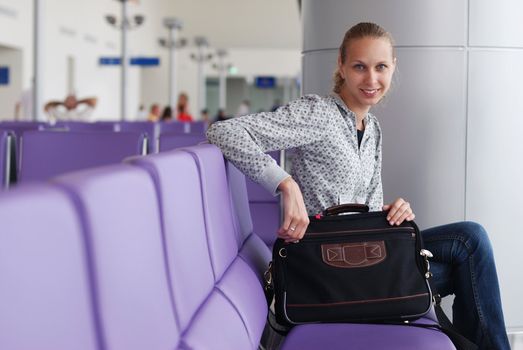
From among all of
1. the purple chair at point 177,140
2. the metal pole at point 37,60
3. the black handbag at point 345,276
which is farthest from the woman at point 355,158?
the metal pole at point 37,60

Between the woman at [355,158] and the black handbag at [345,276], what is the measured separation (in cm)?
12

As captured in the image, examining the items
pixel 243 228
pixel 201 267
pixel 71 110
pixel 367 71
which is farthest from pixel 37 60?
pixel 201 267

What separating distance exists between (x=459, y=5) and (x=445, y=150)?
65 centimetres

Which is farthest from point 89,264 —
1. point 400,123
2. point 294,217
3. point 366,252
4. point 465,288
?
point 400,123

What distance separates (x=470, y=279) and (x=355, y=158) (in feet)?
1.80

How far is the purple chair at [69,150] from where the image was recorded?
3525 millimetres

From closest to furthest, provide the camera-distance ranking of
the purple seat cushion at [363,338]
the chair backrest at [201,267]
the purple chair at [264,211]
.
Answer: the chair backrest at [201,267] < the purple seat cushion at [363,338] < the purple chair at [264,211]

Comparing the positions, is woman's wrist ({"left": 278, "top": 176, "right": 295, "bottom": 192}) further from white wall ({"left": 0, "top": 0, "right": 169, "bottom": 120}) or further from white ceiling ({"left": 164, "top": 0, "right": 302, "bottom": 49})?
white ceiling ({"left": 164, "top": 0, "right": 302, "bottom": 49})

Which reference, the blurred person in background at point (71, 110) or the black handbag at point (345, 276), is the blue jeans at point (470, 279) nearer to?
the black handbag at point (345, 276)

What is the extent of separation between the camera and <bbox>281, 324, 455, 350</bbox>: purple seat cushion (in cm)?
195

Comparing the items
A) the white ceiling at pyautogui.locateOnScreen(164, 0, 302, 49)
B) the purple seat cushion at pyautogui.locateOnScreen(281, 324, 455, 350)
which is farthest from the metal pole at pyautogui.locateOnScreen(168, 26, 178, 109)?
the purple seat cushion at pyautogui.locateOnScreen(281, 324, 455, 350)

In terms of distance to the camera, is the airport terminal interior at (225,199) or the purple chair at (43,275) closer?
the purple chair at (43,275)

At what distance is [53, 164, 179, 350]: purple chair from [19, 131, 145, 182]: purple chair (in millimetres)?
2321

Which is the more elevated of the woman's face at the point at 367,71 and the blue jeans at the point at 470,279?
the woman's face at the point at 367,71
